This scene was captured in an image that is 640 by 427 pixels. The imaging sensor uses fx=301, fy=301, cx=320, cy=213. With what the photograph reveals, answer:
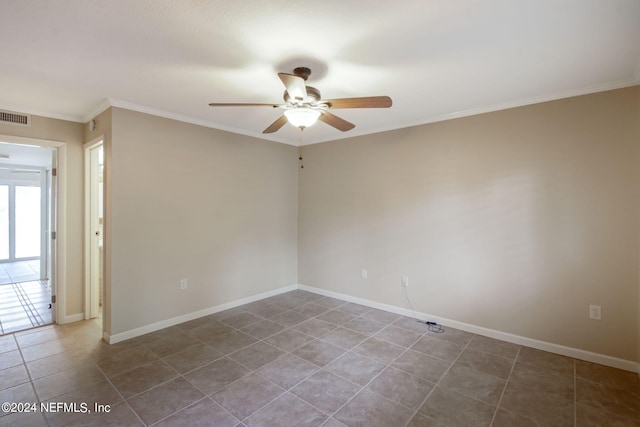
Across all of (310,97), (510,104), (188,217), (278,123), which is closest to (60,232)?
(188,217)

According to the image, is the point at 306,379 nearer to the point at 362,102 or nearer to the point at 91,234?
the point at 362,102

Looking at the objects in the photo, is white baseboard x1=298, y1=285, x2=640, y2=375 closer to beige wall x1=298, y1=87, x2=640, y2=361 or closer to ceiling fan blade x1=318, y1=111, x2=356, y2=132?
beige wall x1=298, y1=87, x2=640, y2=361

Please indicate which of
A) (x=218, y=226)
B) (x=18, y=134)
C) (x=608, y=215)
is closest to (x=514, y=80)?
(x=608, y=215)

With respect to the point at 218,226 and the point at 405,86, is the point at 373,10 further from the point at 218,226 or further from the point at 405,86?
the point at 218,226

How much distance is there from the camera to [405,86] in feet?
8.74

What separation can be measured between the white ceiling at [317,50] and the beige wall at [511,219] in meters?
0.39

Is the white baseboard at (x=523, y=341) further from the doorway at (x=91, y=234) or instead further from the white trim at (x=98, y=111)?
the white trim at (x=98, y=111)

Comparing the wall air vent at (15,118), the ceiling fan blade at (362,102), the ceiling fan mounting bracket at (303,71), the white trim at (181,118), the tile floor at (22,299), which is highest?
the white trim at (181,118)

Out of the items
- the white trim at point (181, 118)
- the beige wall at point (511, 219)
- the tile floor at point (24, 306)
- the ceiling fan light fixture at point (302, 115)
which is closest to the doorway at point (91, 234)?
the tile floor at point (24, 306)

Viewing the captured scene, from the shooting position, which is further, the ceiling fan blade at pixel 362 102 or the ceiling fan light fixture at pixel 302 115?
the ceiling fan light fixture at pixel 302 115

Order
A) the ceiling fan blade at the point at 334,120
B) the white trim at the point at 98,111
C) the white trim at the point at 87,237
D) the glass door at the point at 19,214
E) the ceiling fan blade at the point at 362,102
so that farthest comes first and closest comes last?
the glass door at the point at 19,214 < the white trim at the point at 87,237 < the white trim at the point at 98,111 < the ceiling fan blade at the point at 334,120 < the ceiling fan blade at the point at 362,102

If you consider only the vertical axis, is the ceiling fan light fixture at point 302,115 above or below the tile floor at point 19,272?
above

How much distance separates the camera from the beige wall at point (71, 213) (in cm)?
355

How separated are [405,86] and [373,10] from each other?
115 cm
